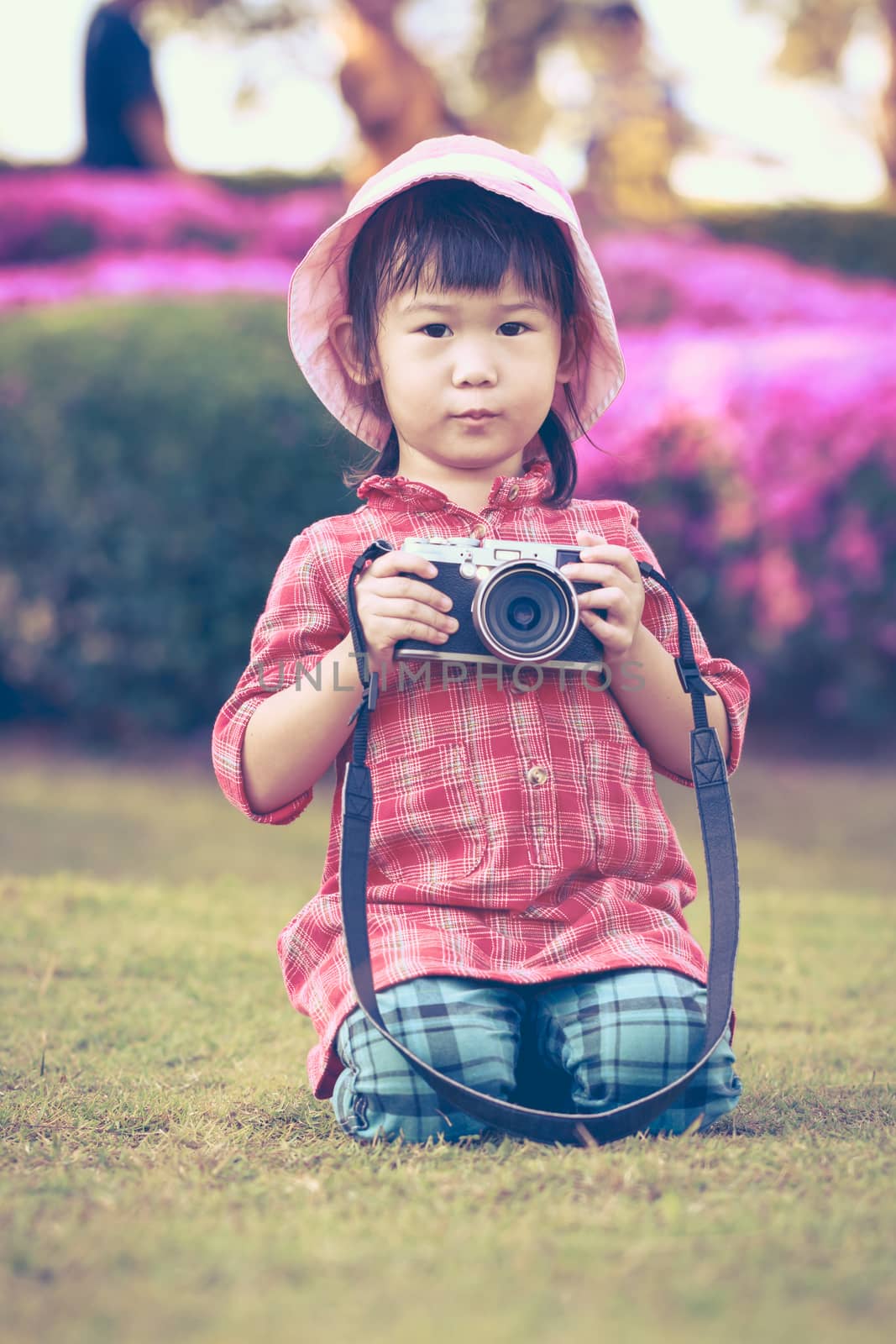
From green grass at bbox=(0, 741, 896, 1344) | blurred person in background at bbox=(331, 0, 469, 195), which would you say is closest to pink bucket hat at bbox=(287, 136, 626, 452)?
green grass at bbox=(0, 741, 896, 1344)

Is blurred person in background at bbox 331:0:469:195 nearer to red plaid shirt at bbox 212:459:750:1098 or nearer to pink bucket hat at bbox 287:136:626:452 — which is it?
pink bucket hat at bbox 287:136:626:452

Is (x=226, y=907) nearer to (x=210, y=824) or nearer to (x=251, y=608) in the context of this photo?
(x=210, y=824)

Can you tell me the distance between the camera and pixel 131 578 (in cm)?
525

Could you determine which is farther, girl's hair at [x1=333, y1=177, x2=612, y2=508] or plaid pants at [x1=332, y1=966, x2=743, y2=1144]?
girl's hair at [x1=333, y1=177, x2=612, y2=508]

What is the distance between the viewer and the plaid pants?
1.79 m

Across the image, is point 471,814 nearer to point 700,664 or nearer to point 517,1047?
point 517,1047

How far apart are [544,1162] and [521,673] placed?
0.64 metres

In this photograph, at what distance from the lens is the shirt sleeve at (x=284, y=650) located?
196 cm

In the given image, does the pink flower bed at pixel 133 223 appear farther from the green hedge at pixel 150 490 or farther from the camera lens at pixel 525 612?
the camera lens at pixel 525 612

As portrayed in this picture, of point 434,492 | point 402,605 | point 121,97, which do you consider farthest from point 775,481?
point 121,97

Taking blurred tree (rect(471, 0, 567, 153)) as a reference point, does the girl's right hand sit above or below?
below

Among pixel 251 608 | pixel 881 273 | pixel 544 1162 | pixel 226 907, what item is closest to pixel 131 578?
pixel 251 608

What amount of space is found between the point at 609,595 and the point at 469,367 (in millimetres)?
357

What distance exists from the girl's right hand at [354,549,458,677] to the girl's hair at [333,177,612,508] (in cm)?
36
